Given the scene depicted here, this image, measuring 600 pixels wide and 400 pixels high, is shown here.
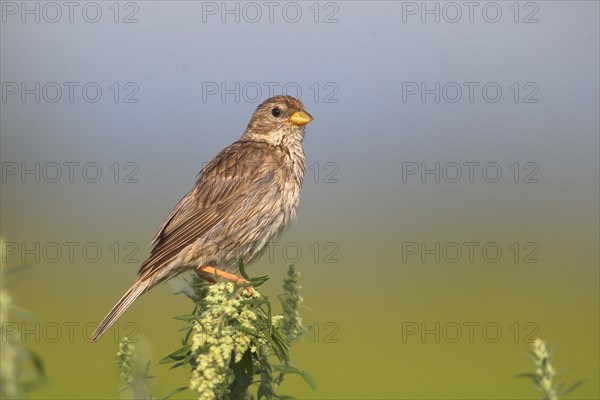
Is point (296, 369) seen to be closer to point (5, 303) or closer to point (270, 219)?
point (5, 303)

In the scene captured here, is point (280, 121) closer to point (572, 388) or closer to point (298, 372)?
point (298, 372)

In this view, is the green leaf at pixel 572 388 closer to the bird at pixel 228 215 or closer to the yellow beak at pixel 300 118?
the bird at pixel 228 215

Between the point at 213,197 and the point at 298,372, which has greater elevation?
the point at 213,197

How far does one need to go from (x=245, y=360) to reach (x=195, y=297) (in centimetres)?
65

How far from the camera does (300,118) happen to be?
5.70 m

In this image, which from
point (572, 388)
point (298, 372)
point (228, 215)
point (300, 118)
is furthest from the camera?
point (300, 118)

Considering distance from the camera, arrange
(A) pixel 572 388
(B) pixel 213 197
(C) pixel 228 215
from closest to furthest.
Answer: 1. (A) pixel 572 388
2. (C) pixel 228 215
3. (B) pixel 213 197

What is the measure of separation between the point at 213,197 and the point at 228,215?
21 cm

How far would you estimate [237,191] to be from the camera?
5176mm

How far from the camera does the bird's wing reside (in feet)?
16.1

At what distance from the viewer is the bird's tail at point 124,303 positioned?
412 centimetres

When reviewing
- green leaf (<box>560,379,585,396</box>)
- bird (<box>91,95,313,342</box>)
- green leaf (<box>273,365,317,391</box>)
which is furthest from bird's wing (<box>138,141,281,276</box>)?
green leaf (<box>560,379,585,396</box>)

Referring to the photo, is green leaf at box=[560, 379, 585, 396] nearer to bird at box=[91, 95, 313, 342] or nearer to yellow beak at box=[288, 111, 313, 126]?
bird at box=[91, 95, 313, 342]

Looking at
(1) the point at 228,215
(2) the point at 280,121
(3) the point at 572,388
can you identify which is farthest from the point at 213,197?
(3) the point at 572,388
